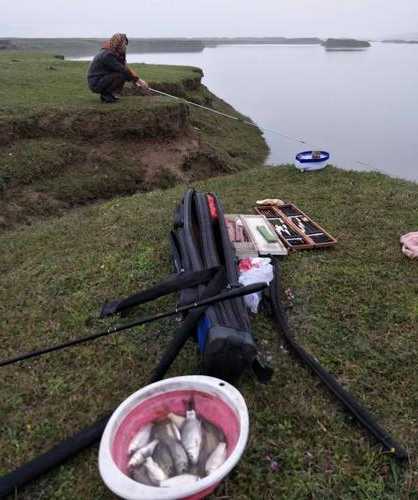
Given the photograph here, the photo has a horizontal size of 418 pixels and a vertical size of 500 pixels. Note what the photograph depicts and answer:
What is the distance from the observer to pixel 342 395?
282 cm

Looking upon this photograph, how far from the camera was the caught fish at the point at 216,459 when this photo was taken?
2.04 meters

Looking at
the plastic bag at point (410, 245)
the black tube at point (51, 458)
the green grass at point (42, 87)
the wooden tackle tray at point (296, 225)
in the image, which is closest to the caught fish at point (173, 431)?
the black tube at point (51, 458)

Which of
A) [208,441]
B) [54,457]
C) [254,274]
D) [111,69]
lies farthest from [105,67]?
[208,441]

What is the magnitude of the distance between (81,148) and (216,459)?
8.48 metres

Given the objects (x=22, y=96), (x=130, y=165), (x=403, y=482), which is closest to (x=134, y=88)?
(x=22, y=96)

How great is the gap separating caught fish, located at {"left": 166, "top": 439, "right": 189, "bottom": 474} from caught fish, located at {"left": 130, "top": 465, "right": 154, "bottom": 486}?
0.15 meters

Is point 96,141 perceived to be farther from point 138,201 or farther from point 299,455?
point 299,455

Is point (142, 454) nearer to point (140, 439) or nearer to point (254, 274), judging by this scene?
point (140, 439)

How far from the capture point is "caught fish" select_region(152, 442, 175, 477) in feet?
6.68

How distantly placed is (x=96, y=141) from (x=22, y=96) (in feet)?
9.36

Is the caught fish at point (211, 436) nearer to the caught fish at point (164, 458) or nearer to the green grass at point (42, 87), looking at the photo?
the caught fish at point (164, 458)

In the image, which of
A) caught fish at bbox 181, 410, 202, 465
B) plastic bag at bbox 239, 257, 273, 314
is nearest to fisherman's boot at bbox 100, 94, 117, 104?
plastic bag at bbox 239, 257, 273, 314

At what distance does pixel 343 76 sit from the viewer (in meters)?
49.4

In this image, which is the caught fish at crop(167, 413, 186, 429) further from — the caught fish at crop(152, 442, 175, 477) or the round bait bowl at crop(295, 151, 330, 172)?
the round bait bowl at crop(295, 151, 330, 172)
